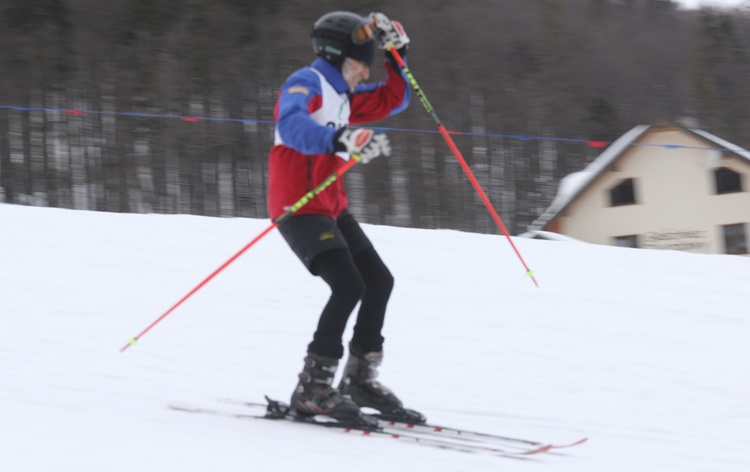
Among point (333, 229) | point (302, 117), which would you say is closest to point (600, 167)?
point (333, 229)

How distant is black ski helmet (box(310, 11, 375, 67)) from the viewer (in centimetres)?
329

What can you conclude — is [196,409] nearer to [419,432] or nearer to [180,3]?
[419,432]

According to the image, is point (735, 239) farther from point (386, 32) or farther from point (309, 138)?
point (309, 138)

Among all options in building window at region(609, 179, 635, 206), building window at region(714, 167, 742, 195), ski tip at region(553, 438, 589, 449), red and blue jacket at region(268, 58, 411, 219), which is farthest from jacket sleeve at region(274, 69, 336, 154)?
building window at region(714, 167, 742, 195)

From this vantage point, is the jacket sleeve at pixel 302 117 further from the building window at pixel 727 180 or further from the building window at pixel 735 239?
the building window at pixel 735 239

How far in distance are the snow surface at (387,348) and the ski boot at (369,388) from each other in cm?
28

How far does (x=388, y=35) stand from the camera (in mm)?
3484

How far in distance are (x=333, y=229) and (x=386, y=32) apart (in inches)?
31.3

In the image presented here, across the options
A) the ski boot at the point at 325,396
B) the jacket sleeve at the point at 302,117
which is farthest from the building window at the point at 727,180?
the jacket sleeve at the point at 302,117

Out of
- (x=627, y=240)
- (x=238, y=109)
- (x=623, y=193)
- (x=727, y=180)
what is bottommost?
(x=627, y=240)

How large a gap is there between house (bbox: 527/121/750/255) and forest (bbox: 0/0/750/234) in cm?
220

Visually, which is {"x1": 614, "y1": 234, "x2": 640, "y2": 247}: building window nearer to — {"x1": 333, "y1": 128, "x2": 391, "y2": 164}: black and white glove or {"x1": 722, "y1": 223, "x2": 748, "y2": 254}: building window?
{"x1": 722, "y1": 223, "x2": 748, "y2": 254}: building window

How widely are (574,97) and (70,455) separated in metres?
31.1

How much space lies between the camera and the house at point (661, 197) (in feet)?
80.9
